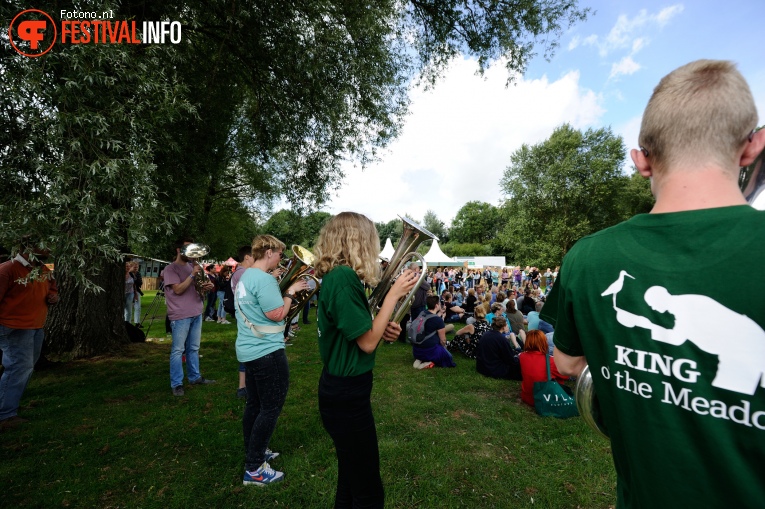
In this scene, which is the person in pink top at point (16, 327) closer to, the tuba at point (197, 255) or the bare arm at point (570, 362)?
the tuba at point (197, 255)

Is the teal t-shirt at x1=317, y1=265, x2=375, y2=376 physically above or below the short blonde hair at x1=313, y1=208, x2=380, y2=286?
below

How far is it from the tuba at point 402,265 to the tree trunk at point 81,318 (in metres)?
6.87

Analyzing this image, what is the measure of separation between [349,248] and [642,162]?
1.50 metres

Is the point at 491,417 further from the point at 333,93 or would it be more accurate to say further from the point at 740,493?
the point at 333,93

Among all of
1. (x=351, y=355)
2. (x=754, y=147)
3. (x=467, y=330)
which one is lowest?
(x=467, y=330)

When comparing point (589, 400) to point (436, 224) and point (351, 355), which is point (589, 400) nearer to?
point (351, 355)

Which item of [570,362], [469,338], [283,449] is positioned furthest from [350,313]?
[469,338]

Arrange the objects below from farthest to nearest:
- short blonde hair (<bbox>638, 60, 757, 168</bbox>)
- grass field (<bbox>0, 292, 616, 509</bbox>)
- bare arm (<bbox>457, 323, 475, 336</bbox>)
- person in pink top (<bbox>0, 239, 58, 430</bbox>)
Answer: bare arm (<bbox>457, 323, 475, 336</bbox>)
person in pink top (<bbox>0, 239, 58, 430</bbox>)
grass field (<bbox>0, 292, 616, 509</bbox>)
short blonde hair (<bbox>638, 60, 757, 168</bbox>)

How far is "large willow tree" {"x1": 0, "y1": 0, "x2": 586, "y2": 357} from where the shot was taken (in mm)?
3305

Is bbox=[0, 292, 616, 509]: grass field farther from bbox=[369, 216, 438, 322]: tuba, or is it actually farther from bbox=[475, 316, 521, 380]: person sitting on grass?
bbox=[369, 216, 438, 322]: tuba

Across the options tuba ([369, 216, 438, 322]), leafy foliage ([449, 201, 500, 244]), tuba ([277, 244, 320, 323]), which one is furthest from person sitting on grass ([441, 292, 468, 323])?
leafy foliage ([449, 201, 500, 244])

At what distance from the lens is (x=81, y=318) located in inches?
277

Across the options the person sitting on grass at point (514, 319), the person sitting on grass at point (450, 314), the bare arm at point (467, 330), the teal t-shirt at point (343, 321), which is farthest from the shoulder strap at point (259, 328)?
the person sitting on grass at point (450, 314)

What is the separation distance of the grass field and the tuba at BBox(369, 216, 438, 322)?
1.82 m
